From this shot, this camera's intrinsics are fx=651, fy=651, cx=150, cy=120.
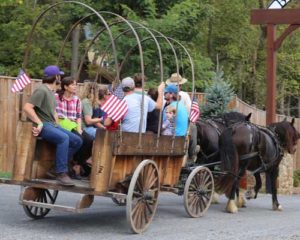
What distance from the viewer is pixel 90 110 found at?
10305 mm

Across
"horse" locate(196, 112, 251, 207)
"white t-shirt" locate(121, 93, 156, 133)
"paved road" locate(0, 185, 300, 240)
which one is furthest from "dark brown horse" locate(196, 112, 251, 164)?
"white t-shirt" locate(121, 93, 156, 133)

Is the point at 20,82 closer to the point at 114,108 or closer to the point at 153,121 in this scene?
the point at 114,108

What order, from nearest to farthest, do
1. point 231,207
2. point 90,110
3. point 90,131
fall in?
1. point 90,131
2. point 90,110
3. point 231,207

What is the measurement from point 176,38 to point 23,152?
11.9m

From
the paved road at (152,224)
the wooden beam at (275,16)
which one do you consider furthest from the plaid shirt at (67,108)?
the wooden beam at (275,16)

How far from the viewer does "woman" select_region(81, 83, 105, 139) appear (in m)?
10.2

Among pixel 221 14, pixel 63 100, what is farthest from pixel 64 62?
pixel 63 100

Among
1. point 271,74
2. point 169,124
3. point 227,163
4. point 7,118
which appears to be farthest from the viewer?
Result: point 271,74

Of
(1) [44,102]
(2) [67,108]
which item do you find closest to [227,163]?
(2) [67,108]

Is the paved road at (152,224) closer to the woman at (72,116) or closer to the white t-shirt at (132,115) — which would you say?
the woman at (72,116)

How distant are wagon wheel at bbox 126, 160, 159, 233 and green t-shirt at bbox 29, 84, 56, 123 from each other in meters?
1.47

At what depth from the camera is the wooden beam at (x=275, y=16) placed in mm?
17219

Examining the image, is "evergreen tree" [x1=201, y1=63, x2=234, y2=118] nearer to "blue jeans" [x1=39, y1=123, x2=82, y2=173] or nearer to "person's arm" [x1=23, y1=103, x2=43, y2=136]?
"blue jeans" [x1=39, y1=123, x2=82, y2=173]

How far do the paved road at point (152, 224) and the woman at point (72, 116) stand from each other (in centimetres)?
93
